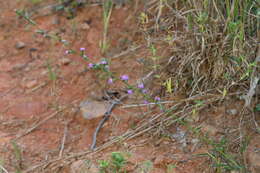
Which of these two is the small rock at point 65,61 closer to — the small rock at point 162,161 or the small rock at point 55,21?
the small rock at point 55,21

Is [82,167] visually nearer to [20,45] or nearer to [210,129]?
[210,129]

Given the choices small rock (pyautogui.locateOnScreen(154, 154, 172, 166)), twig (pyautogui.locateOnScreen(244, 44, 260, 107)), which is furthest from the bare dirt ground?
twig (pyautogui.locateOnScreen(244, 44, 260, 107))

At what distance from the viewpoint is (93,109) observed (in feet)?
7.65

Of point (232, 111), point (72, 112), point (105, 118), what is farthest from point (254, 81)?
point (72, 112)

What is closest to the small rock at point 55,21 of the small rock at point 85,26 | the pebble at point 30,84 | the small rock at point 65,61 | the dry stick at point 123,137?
the small rock at point 85,26

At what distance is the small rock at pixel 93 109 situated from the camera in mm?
2301

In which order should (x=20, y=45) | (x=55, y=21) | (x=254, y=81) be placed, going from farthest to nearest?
1. (x=55, y=21)
2. (x=20, y=45)
3. (x=254, y=81)

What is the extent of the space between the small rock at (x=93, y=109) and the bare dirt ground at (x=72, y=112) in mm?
37

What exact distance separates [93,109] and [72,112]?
14cm

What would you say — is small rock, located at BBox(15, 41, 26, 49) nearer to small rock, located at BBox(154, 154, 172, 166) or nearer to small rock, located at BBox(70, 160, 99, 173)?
small rock, located at BBox(70, 160, 99, 173)

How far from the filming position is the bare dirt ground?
2.02m

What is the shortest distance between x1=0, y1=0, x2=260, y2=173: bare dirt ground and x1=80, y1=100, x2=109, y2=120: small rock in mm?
37

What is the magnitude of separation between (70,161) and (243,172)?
0.86 metres

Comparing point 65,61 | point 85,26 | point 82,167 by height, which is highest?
point 85,26
